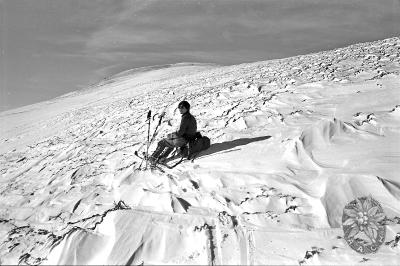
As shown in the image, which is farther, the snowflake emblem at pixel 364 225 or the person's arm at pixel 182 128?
the person's arm at pixel 182 128

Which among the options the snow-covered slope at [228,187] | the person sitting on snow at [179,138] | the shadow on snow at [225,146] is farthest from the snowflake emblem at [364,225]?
the person sitting on snow at [179,138]

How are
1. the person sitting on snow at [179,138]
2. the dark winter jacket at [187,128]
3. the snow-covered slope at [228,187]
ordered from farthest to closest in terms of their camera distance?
the dark winter jacket at [187,128], the person sitting on snow at [179,138], the snow-covered slope at [228,187]

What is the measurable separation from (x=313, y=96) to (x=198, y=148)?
4.26m

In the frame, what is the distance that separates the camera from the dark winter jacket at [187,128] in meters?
7.25

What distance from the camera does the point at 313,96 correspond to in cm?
1011

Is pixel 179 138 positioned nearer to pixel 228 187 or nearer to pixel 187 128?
pixel 187 128

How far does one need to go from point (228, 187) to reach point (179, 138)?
72.2 inches

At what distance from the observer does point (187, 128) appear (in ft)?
24.0

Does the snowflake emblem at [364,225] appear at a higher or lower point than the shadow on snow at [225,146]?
lower

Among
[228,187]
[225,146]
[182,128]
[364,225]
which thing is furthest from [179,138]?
[364,225]

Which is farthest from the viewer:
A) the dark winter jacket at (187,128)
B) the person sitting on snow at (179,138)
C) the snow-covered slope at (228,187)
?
the dark winter jacket at (187,128)

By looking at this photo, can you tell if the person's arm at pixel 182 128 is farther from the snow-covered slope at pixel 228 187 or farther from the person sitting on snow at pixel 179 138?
the snow-covered slope at pixel 228 187

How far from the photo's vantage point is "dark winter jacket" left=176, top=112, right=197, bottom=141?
7.25 meters

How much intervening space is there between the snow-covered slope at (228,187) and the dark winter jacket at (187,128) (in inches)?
18.1
